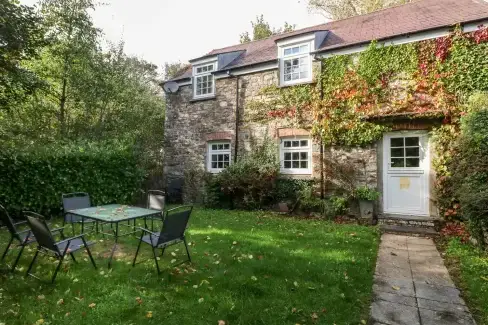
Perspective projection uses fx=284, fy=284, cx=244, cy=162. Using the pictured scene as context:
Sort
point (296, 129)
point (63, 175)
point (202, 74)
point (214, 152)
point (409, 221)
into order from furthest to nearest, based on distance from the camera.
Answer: point (202, 74) < point (214, 152) < point (296, 129) < point (63, 175) < point (409, 221)

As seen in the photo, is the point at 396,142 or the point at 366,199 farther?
the point at 396,142

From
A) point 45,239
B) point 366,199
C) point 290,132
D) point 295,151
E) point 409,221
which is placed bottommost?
point 409,221

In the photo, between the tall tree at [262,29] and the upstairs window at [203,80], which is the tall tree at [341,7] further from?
the upstairs window at [203,80]

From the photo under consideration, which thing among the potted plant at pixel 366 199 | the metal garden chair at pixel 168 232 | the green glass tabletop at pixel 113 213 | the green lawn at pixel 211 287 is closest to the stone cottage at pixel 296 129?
the potted plant at pixel 366 199

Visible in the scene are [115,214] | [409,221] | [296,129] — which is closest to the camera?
[115,214]

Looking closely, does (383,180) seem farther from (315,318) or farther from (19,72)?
(19,72)

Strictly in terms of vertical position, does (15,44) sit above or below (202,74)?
below

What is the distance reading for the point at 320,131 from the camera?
9.06 meters

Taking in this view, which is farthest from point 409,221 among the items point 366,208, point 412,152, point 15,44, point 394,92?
point 15,44

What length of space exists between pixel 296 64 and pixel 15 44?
26.8 ft

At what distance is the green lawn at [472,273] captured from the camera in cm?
337

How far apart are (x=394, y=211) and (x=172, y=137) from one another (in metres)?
9.36

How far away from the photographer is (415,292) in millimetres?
3764

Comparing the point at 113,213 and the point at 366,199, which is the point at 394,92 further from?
the point at 113,213
